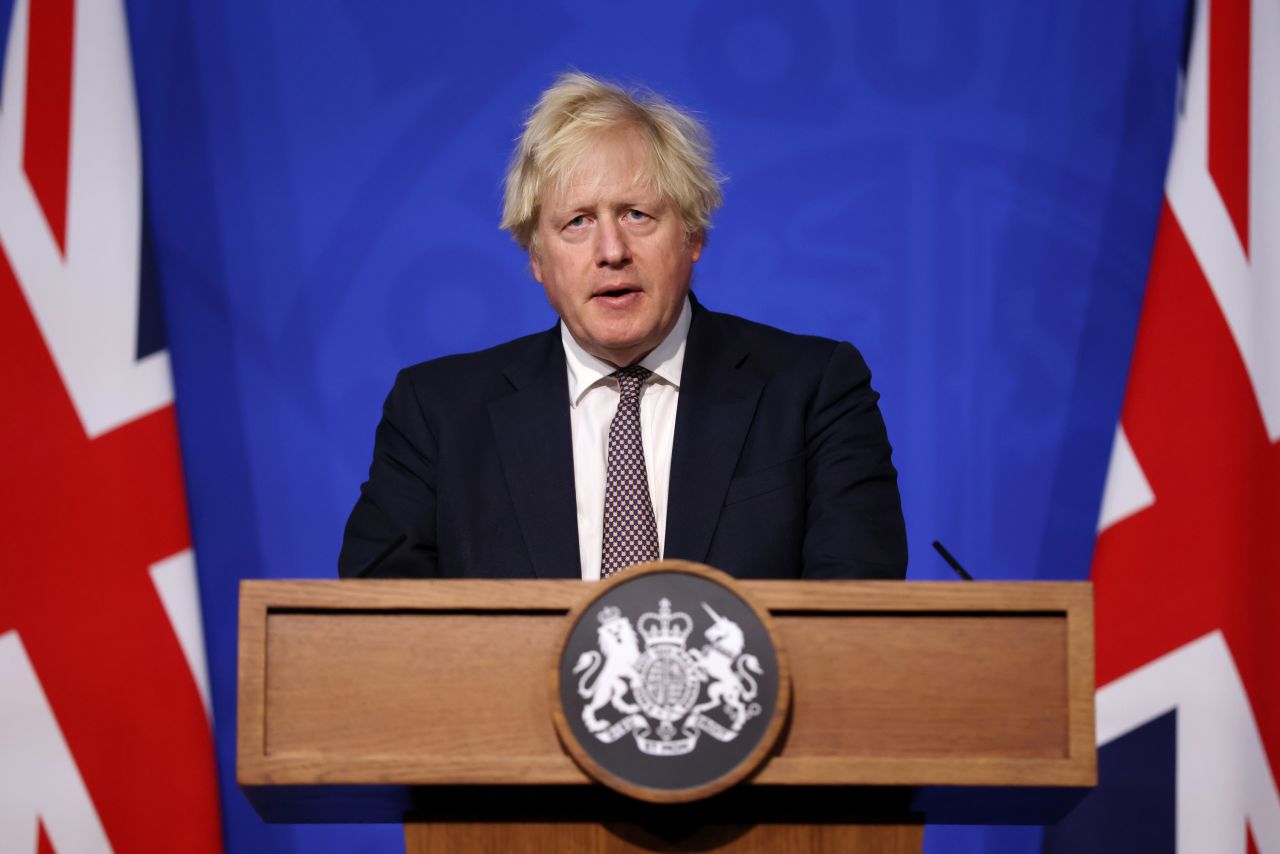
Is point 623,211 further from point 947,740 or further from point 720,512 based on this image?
point 947,740

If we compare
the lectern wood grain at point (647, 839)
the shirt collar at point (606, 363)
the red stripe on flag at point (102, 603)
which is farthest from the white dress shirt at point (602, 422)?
the red stripe on flag at point (102, 603)

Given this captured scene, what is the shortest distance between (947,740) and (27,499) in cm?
181

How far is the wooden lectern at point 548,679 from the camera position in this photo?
1208 mm

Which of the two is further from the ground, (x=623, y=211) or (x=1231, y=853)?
(x=623, y=211)

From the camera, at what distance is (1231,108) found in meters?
2.48

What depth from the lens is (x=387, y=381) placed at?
2.88 meters

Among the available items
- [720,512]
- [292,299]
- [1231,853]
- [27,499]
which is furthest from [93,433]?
[1231,853]

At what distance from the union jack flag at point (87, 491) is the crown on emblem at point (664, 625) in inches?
62.1

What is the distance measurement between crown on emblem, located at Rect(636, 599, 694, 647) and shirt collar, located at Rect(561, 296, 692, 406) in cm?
86

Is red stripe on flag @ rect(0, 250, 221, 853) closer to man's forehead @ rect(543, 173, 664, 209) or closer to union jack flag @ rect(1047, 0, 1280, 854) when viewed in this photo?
man's forehead @ rect(543, 173, 664, 209)

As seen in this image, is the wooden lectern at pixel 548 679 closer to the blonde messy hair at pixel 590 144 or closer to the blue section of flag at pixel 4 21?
the blonde messy hair at pixel 590 144

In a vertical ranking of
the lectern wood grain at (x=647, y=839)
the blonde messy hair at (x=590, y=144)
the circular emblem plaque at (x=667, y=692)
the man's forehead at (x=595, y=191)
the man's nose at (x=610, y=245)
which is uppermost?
the blonde messy hair at (x=590, y=144)

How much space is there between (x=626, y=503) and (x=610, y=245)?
395 millimetres

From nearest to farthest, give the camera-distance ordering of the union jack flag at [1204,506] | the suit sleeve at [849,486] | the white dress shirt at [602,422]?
the suit sleeve at [849,486]
the white dress shirt at [602,422]
the union jack flag at [1204,506]
